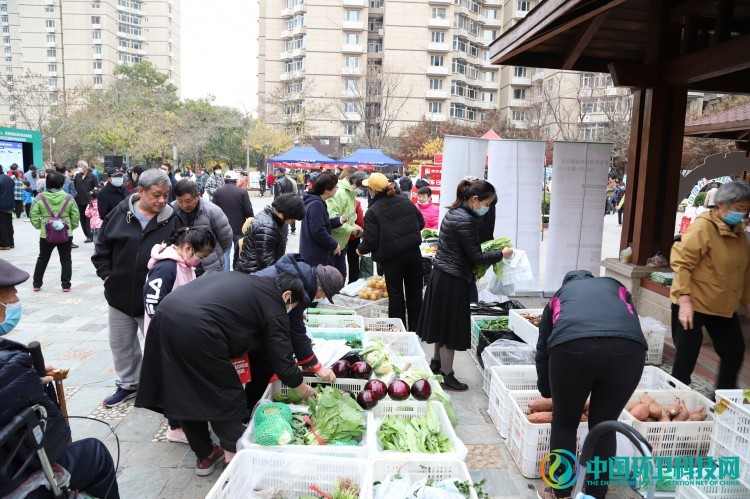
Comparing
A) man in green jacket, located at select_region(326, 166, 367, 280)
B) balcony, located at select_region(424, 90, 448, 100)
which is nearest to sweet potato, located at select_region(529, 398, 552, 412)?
man in green jacket, located at select_region(326, 166, 367, 280)

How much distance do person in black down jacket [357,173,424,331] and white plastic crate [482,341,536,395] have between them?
1179mm

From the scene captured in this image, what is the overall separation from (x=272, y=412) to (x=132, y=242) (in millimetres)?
1913

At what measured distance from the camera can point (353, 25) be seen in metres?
54.2

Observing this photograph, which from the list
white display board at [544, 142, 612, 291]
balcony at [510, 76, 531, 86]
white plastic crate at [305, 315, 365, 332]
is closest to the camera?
white plastic crate at [305, 315, 365, 332]

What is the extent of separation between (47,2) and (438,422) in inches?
3774

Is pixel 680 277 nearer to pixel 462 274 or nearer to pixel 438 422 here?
pixel 462 274

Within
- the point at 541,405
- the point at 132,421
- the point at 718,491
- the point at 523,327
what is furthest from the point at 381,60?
the point at 718,491

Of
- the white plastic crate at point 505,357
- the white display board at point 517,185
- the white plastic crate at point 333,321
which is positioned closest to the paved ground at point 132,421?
the white plastic crate at point 505,357

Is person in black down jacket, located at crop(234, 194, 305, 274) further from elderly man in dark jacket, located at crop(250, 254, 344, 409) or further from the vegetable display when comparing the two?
the vegetable display

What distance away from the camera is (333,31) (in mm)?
54375

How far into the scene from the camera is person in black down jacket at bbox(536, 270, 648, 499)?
2709 millimetres

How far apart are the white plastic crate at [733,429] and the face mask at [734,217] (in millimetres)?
1394

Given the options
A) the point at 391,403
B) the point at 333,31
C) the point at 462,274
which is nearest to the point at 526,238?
the point at 462,274

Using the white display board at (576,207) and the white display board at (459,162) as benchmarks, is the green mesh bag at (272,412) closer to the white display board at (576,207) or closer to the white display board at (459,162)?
the white display board at (459,162)
